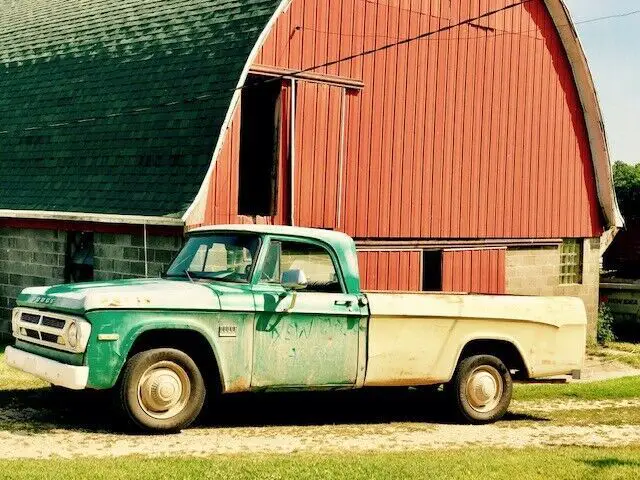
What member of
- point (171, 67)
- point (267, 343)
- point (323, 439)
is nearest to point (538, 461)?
point (323, 439)

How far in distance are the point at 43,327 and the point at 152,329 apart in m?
1.08

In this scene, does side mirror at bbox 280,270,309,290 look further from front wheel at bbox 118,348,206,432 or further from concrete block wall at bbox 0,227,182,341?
concrete block wall at bbox 0,227,182,341

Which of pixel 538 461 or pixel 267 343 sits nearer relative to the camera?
pixel 538 461

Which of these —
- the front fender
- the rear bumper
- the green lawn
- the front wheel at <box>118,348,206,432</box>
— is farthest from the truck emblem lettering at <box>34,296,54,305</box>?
the green lawn

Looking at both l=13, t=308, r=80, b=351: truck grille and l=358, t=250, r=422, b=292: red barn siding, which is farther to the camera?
l=358, t=250, r=422, b=292: red barn siding

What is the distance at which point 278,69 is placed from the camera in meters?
14.3

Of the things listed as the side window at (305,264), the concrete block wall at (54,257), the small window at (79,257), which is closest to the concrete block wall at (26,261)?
the concrete block wall at (54,257)

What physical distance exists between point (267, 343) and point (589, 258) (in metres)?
13.3

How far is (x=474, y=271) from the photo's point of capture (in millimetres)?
17953

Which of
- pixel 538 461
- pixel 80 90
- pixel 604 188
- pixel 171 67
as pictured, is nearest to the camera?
pixel 538 461

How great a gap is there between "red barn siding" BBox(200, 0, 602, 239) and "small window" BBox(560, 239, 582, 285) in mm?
402

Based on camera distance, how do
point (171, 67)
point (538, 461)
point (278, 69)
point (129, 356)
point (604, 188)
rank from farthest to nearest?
point (604, 188) → point (171, 67) → point (278, 69) → point (129, 356) → point (538, 461)

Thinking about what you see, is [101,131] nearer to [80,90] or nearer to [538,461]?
[80,90]

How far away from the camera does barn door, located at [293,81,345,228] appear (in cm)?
1477
